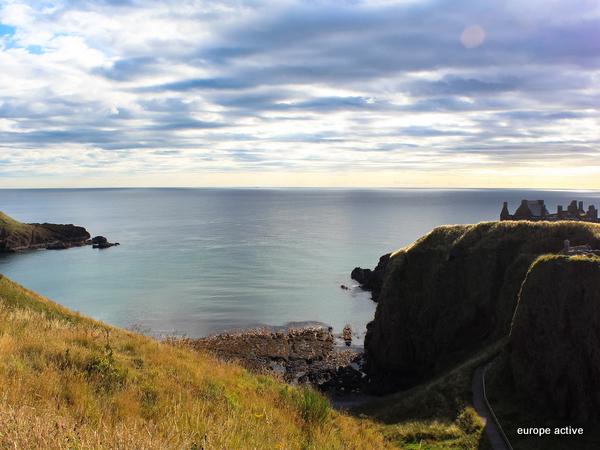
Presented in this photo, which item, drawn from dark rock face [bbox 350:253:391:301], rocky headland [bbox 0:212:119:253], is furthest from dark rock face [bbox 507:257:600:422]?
rocky headland [bbox 0:212:119:253]

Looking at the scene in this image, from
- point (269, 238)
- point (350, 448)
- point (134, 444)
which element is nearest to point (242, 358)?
point (350, 448)

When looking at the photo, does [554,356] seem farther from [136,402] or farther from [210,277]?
[210,277]

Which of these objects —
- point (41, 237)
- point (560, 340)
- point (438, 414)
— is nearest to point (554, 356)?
point (560, 340)

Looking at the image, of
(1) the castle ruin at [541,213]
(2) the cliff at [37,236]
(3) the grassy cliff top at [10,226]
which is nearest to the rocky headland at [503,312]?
(1) the castle ruin at [541,213]

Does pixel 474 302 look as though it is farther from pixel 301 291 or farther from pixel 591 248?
pixel 301 291

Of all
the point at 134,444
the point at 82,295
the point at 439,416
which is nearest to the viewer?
the point at 134,444

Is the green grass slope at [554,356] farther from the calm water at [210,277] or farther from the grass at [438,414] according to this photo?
the calm water at [210,277]

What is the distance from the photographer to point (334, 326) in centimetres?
6562

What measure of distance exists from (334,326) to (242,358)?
59.7 ft

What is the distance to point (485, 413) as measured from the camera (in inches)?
1109

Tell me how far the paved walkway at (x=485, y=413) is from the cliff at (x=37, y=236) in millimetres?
128334

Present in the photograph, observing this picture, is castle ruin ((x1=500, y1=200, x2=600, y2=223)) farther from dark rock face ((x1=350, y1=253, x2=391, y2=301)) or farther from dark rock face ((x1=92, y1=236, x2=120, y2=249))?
dark rock face ((x1=92, y1=236, x2=120, y2=249))

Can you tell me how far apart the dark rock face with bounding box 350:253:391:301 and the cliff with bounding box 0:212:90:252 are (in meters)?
88.5

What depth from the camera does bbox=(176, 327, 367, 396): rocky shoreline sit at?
151 feet
